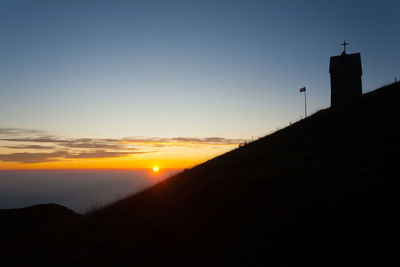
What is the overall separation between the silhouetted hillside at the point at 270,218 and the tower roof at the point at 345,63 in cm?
1999

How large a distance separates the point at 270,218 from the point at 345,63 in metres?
31.3

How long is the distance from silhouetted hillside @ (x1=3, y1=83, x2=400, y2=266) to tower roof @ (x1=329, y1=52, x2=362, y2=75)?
65.6ft

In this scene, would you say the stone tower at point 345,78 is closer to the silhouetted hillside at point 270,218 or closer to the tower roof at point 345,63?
the tower roof at point 345,63

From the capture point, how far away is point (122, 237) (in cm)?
1117

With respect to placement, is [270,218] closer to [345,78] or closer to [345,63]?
[345,78]

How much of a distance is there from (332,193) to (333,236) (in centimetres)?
212

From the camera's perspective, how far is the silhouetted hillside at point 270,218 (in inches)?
273

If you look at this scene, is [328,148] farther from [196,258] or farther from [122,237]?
[122,237]

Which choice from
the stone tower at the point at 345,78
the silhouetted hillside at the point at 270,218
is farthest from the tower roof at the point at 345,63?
the silhouetted hillside at the point at 270,218

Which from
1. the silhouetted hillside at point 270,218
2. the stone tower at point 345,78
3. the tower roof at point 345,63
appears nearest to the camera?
the silhouetted hillside at point 270,218

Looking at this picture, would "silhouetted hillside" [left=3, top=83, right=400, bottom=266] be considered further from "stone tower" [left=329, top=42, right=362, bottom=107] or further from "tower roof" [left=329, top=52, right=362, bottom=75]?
"tower roof" [left=329, top=52, right=362, bottom=75]

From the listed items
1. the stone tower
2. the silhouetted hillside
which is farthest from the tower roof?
the silhouetted hillside

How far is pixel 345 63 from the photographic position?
33.5 metres

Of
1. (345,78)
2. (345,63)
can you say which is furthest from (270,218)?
(345,63)
